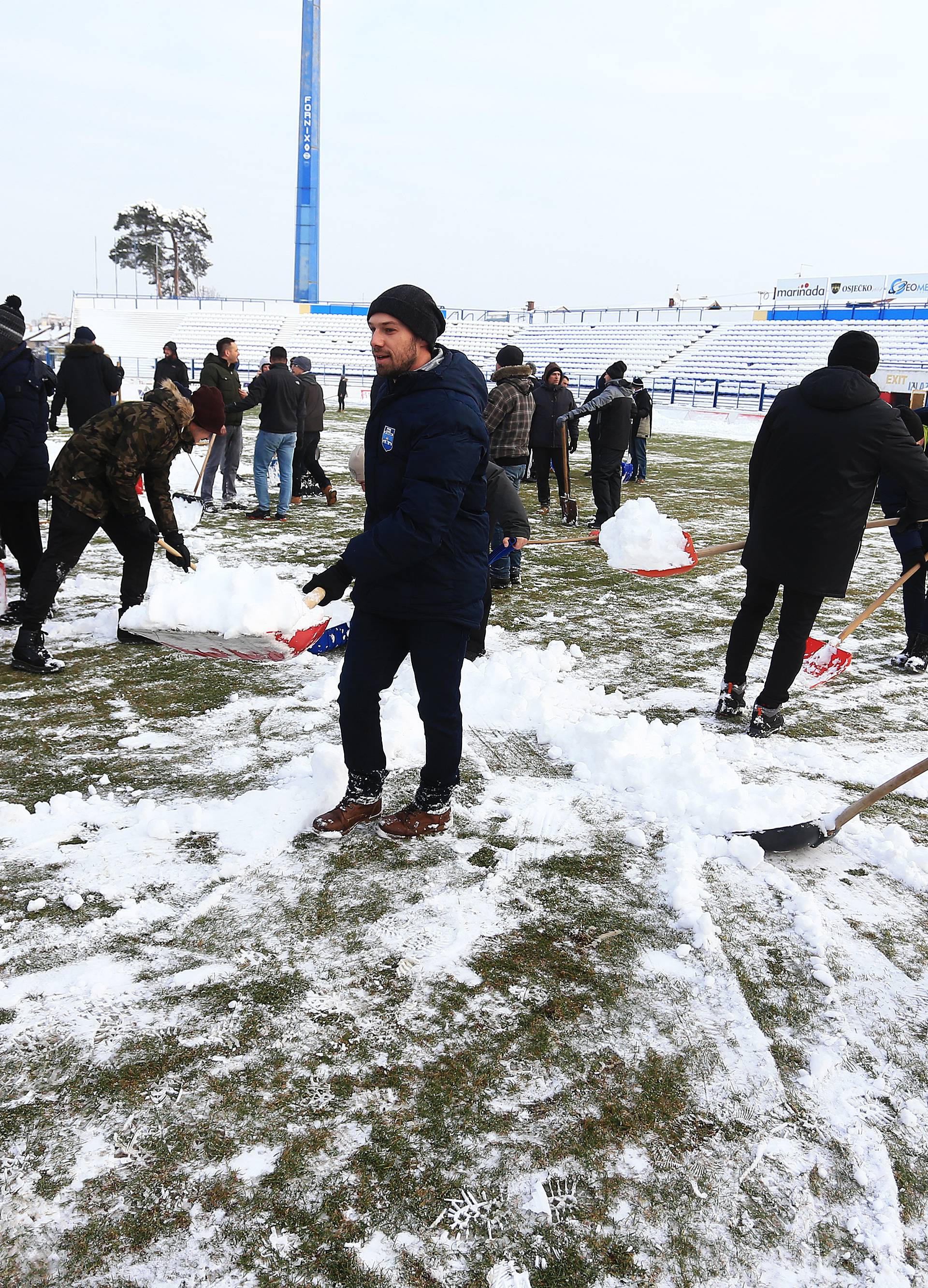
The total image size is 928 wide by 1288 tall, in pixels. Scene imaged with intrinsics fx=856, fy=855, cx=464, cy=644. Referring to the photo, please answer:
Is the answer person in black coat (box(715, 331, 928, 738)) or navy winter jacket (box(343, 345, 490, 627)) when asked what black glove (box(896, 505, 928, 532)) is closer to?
person in black coat (box(715, 331, 928, 738))

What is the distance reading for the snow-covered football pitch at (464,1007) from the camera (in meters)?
1.62

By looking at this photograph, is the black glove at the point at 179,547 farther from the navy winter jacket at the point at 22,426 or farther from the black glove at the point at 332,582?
the black glove at the point at 332,582

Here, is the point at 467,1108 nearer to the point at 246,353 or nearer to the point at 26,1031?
the point at 26,1031

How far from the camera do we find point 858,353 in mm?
3738

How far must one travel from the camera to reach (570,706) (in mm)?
4090

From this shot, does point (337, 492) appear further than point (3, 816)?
Yes

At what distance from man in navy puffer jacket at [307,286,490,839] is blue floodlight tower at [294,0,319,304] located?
4548 cm

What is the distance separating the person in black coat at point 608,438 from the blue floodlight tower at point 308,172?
39989 mm

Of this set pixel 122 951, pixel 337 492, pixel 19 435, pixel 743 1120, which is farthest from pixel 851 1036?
pixel 337 492

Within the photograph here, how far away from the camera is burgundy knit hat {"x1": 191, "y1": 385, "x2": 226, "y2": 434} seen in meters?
5.34

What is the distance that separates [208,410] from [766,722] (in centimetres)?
388

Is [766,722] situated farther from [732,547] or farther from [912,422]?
[912,422]

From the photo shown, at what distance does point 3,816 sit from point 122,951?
90 centimetres

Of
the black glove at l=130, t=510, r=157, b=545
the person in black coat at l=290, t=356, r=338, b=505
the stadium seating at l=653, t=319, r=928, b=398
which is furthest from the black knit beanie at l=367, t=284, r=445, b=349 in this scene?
the stadium seating at l=653, t=319, r=928, b=398
